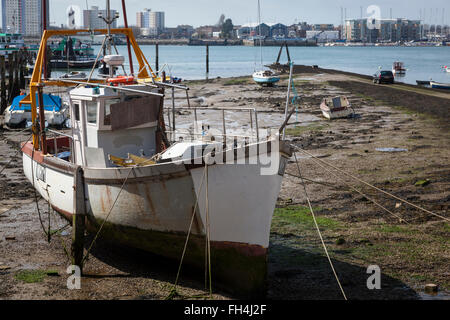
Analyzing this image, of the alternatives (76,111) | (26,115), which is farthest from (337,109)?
(76,111)

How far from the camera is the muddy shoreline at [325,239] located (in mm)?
11508

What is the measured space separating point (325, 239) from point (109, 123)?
5.54 metres

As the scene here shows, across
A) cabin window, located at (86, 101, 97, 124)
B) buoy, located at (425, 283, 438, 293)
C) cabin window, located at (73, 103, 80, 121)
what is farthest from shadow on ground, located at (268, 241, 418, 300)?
cabin window, located at (73, 103, 80, 121)

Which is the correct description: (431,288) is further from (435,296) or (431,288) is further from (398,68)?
(398,68)

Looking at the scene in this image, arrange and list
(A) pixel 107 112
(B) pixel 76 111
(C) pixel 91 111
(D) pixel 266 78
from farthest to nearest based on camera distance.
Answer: (D) pixel 266 78, (B) pixel 76 111, (C) pixel 91 111, (A) pixel 107 112

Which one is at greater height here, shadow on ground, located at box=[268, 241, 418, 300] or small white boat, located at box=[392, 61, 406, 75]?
small white boat, located at box=[392, 61, 406, 75]

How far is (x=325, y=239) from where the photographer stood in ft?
45.4

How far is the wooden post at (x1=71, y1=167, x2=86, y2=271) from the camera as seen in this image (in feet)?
→ 41.4

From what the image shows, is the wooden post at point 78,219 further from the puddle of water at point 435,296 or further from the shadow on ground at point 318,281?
the puddle of water at point 435,296

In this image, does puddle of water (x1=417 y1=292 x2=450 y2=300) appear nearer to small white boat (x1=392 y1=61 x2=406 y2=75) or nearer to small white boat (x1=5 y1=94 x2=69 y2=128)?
small white boat (x1=5 y1=94 x2=69 y2=128)

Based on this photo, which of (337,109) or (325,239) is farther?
(337,109)
